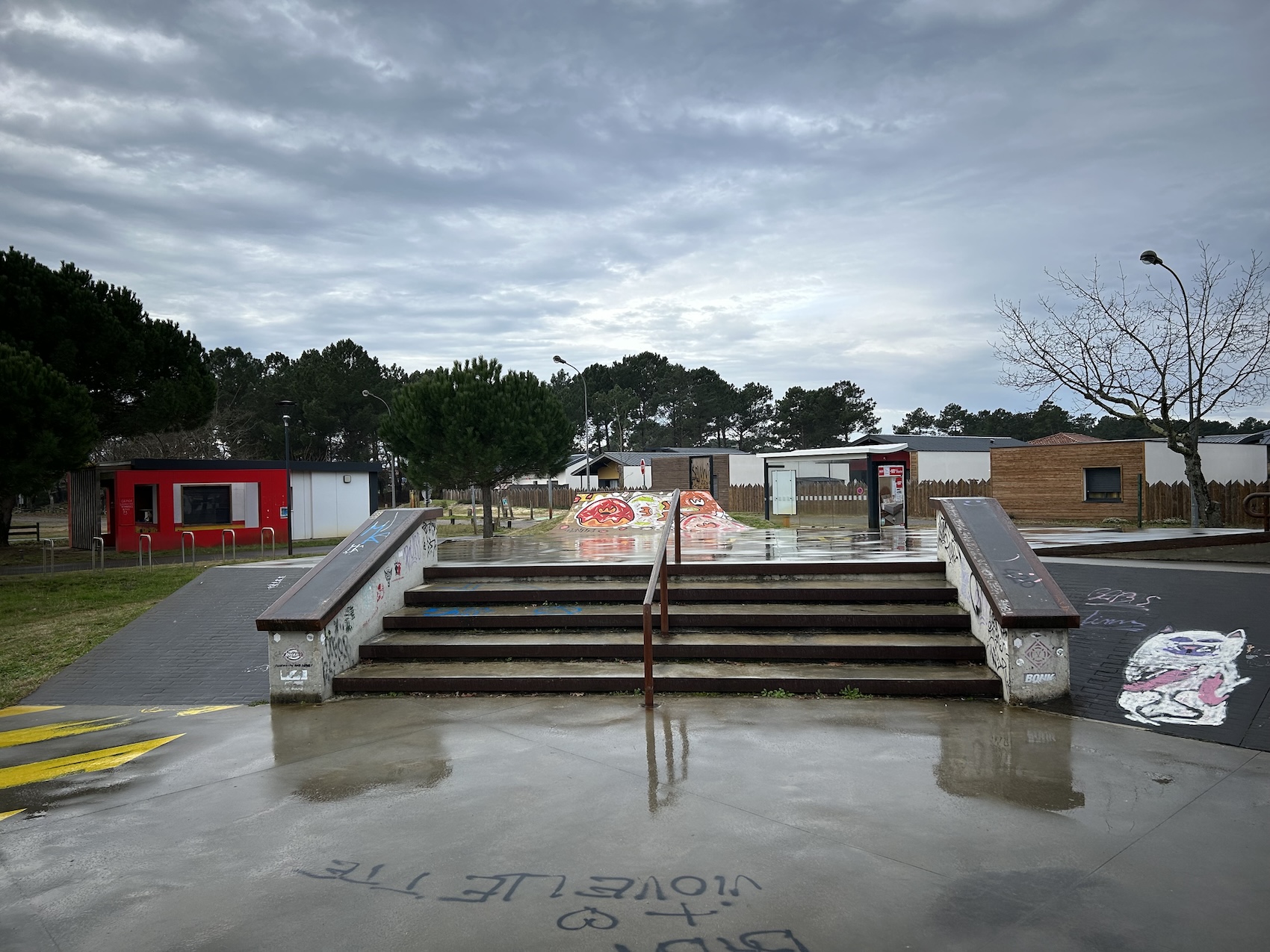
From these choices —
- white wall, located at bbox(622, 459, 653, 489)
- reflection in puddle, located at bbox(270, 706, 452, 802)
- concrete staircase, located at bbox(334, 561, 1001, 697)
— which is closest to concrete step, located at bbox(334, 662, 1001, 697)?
concrete staircase, located at bbox(334, 561, 1001, 697)

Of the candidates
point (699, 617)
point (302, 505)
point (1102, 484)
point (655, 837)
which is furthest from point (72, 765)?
point (1102, 484)

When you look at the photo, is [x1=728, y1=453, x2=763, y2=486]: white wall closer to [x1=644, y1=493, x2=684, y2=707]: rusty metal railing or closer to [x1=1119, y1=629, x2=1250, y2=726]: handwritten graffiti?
[x1=644, y1=493, x2=684, y2=707]: rusty metal railing

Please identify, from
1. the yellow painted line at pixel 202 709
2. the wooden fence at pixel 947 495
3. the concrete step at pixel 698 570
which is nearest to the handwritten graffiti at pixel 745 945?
the yellow painted line at pixel 202 709

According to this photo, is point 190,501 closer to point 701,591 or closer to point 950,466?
point 701,591

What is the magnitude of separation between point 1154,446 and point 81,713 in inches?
1251

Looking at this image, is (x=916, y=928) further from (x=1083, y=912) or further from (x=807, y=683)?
(x=807, y=683)

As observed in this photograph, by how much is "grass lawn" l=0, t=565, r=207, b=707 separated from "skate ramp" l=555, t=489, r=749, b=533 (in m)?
8.53

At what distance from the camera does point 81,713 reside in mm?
7227

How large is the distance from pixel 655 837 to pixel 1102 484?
1207 inches

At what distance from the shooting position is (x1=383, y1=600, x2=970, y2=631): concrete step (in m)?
7.40

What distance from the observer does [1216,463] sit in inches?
1193

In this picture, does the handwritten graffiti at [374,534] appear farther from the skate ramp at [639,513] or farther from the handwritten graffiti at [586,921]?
the skate ramp at [639,513]

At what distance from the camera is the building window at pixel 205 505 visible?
25.5 m

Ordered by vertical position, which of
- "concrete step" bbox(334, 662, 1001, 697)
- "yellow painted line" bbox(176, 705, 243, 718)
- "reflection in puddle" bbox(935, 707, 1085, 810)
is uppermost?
"concrete step" bbox(334, 662, 1001, 697)
